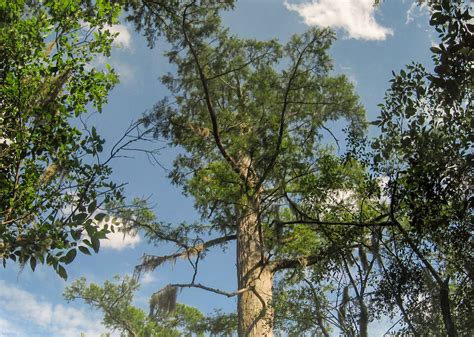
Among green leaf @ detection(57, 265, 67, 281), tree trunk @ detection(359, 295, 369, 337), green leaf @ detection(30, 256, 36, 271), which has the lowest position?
green leaf @ detection(57, 265, 67, 281)

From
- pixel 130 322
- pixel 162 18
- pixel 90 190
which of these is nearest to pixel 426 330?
pixel 90 190

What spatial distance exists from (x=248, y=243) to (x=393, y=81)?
19.0 feet

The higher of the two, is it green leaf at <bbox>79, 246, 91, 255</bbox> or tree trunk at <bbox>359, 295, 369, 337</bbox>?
tree trunk at <bbox>359, 295, 369, 337</bbox>

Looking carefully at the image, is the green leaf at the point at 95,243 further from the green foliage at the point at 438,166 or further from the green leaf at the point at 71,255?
the green foliage at the point at 438,166

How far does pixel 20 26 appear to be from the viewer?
3645mm

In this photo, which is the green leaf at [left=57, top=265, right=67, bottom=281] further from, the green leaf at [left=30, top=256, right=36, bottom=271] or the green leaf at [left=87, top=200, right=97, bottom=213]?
the green leaf at [left=87, top=200, right=97, bottom=213]

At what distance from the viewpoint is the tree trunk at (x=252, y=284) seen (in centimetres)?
745

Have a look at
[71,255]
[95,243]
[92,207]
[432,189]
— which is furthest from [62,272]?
[432,189]

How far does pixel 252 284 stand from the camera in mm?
7941

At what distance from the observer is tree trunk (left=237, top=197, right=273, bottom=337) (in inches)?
293

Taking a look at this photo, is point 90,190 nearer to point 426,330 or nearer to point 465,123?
point 465,123

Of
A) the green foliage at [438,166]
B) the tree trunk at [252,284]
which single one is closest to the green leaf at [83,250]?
the green foliage at [438,166]

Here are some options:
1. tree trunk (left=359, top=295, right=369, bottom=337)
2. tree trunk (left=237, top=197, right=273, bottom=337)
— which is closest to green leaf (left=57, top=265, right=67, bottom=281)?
tree trunk (left=359, top=295, right=369, bottom=337)

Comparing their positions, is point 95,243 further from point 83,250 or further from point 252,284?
point 252,284
